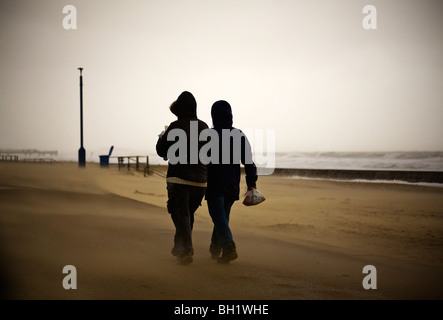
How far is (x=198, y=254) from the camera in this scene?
20.7ft

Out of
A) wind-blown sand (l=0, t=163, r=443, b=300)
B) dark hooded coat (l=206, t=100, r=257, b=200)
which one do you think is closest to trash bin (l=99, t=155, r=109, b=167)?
wind-blown sand (l=0, t=163, r=443, b=300)

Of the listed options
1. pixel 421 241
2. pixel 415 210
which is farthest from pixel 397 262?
pixel 415 210

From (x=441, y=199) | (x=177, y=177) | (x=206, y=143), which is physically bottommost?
(x=441, y=199)

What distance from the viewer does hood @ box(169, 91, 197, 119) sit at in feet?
19.1

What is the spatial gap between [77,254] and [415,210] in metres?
11.6

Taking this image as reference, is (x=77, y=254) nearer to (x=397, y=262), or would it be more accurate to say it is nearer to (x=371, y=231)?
(x=397, y=262)

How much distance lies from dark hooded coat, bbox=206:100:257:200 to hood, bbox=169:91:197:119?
1.10 feet

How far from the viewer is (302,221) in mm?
11234

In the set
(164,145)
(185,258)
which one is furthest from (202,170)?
(185,258)

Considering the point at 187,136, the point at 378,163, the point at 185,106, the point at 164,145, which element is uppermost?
the point at 185,106

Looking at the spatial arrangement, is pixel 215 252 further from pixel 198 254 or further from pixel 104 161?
pixel 104 161

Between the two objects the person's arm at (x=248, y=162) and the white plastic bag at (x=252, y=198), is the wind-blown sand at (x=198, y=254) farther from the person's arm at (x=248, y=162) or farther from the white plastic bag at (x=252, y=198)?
the person's arm at (x=248, y=162)

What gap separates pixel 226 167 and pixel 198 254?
4.85 feet
